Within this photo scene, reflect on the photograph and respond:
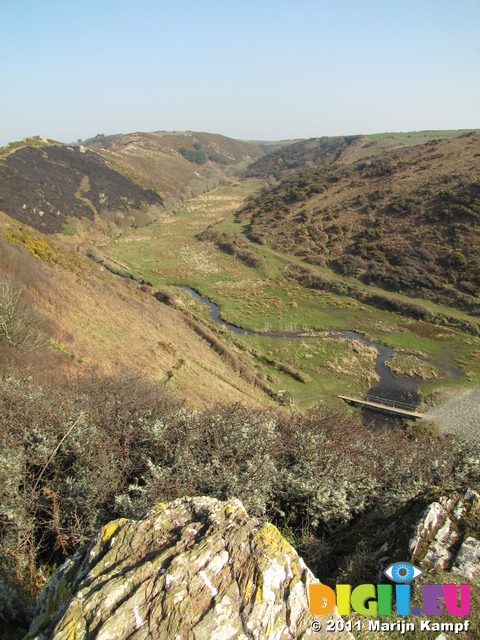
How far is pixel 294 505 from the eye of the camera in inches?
336

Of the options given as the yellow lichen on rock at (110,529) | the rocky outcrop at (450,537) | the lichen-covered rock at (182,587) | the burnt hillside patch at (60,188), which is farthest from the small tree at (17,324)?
the burnt hillside patch at (60,188)

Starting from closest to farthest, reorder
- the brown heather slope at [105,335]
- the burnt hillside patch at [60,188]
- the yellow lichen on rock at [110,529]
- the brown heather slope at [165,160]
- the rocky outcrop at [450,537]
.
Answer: the yellow lichen on rock at [110,529]
the rocky outcrop at [450,537]
the brown heather slope at [105,335]
the burnt hillside patch at [60,188]
the brown heather slope at [165,160]

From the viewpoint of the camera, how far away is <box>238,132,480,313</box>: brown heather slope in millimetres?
44469

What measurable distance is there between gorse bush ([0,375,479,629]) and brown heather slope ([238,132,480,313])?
3706cm

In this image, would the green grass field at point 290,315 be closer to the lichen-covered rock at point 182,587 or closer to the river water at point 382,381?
the river water at point 382,381

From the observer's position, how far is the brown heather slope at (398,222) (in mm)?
44469

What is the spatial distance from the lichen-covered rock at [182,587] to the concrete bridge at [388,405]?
2364 centimetres

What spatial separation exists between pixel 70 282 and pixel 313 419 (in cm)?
1988

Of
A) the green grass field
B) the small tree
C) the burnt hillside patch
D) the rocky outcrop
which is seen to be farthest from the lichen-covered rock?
the burnt hillside patch

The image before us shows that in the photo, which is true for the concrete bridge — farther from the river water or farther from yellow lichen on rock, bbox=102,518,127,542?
yellow lichen on rock, bbox=102,518,127,542

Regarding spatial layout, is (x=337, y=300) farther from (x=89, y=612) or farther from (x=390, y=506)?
(x=89, y=612)

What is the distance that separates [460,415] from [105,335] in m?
24.4

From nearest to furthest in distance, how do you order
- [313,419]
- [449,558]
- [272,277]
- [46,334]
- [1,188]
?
[449,558] < [313,419] < [46,334] < [272,277] < [1,188]

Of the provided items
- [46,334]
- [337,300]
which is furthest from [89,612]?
[337,300]
